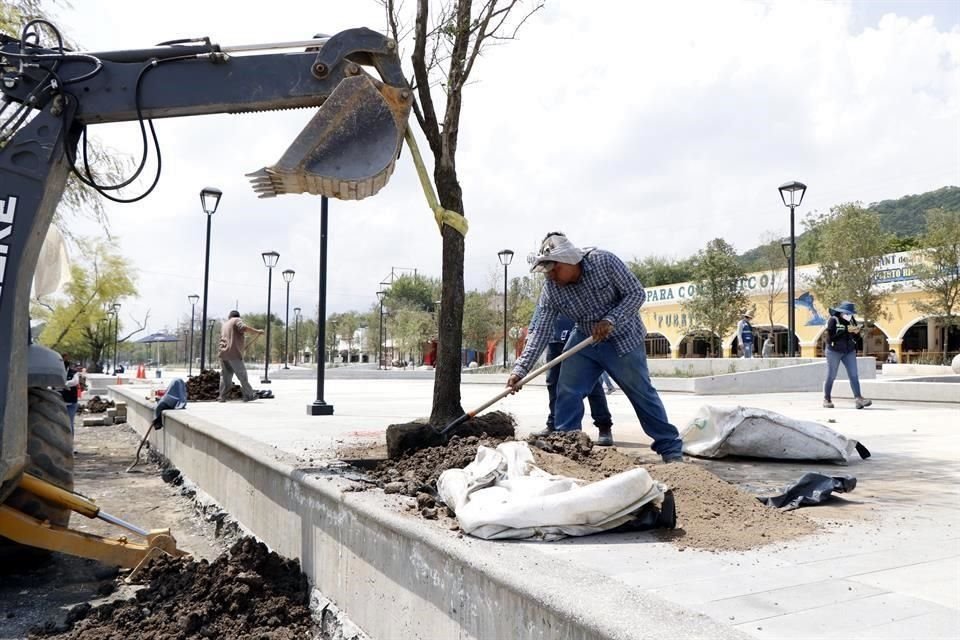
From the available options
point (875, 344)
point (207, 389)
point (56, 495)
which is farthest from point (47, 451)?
point (875, 344)

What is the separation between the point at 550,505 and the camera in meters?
2.89

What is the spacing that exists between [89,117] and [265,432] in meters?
3.68

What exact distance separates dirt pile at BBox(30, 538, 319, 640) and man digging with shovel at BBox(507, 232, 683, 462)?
189 cm

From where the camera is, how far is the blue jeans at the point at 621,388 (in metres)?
4.89

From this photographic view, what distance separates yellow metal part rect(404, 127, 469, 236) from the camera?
432cm

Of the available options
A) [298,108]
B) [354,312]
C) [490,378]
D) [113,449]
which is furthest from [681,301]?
[354,312]

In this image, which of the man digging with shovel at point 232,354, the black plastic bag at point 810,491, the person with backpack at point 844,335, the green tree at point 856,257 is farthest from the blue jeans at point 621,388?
the green tree at point 856,257

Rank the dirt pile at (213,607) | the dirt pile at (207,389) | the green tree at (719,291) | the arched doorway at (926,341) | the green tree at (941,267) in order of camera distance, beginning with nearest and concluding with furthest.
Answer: the dirt pile at (213,607), the dirt pile at (207,389), the green tree at (941,267), the arched doorway at (926,341), the green tree at (719,291)

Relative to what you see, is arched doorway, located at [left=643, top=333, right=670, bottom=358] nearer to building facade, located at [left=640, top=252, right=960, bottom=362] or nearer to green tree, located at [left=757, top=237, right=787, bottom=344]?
building facade, located at [left=640, top=252, right=960, bottom=362]

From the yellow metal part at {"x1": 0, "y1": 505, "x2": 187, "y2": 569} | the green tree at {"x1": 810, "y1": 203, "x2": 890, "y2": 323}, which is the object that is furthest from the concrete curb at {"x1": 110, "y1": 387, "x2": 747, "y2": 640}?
the green tree at {"x1": 810, "y1": 203, "x2": 890, "y2": 323}

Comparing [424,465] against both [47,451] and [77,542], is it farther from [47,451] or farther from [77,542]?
[47,451]

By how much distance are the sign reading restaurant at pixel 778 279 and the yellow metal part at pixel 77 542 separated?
3543cm

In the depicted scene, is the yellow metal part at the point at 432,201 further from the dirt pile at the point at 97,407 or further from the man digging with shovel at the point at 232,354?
the dirt pile at the point at 97,407

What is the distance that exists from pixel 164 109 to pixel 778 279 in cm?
4108
